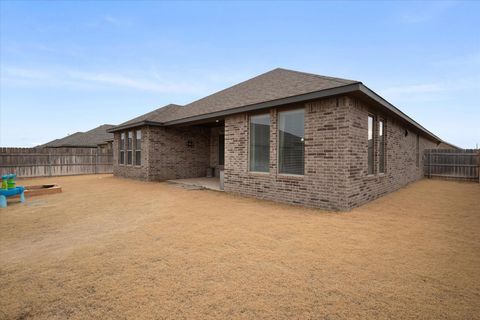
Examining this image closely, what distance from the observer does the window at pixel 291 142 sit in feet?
23.4

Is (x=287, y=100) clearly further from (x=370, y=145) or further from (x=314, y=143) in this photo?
(x=370, y=145)

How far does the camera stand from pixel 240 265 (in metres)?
3.09

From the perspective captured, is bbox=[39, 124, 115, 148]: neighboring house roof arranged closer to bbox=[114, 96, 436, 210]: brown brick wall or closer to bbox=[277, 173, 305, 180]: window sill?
bbox=[114, 96, 436, 210]: brown brick wall

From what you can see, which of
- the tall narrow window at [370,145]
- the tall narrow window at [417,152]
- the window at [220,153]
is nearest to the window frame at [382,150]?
the tall narrow window at [370,145]

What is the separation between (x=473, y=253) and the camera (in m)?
3.53

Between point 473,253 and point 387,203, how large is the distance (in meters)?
4.02

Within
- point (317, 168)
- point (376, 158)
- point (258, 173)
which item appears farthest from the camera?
point (258, 173)

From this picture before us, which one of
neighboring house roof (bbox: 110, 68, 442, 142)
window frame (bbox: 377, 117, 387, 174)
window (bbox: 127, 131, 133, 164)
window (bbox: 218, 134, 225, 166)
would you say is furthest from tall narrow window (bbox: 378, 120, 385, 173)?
window (bbox: 127, 131, 133, 164)

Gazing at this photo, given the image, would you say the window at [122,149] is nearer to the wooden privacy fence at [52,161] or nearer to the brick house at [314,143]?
the brick house at [314,143]

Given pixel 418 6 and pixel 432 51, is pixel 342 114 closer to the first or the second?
pixel 418 6

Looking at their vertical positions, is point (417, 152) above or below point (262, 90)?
below

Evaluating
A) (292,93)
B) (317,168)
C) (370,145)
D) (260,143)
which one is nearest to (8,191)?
(260,143)

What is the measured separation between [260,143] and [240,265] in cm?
567

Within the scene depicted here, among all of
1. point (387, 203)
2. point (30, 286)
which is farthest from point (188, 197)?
point (387, 203)
